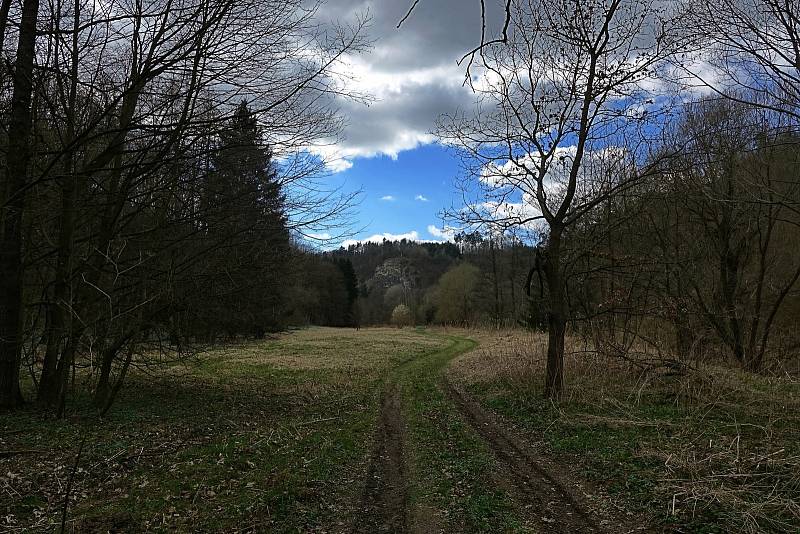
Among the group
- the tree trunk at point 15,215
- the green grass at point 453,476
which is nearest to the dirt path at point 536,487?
the green grass at point 453,476

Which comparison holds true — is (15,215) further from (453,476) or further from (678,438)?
(678,438)

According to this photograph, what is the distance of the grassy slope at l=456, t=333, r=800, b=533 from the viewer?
199 inches

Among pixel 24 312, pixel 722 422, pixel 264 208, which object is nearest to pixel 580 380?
pixel 722 422

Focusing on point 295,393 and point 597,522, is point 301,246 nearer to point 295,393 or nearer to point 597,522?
point 295,393

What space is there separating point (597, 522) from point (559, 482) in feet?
3.92

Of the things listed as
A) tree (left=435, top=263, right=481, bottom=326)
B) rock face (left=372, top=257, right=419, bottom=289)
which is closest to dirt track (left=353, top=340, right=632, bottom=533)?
tree (left=435, top=263, right=481, bottom=326)

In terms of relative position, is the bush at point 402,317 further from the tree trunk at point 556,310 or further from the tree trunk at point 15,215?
the tree trunk at point 15,215

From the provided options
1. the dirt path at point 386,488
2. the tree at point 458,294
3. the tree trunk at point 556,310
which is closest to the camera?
the dirt path at point 386,488

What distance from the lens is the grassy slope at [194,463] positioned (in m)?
5.12

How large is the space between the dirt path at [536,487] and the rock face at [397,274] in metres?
95.7

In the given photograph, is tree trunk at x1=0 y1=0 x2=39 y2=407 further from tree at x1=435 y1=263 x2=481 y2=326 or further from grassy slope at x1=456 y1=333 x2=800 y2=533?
tree at x1=435 y1=263 x2=481 y2=326

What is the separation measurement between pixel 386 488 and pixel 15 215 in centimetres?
716

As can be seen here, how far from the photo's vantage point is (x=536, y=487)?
243 inches

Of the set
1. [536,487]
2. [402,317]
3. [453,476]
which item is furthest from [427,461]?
[402,317]
